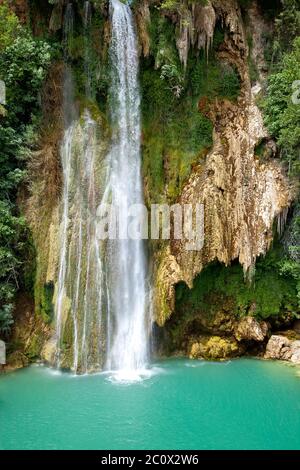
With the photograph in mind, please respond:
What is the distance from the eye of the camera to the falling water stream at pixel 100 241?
14203 mm

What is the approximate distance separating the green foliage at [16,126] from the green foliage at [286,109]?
26.0 feet

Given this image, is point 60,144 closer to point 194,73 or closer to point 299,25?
point 194,73

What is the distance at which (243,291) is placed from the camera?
1535cm

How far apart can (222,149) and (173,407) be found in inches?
348

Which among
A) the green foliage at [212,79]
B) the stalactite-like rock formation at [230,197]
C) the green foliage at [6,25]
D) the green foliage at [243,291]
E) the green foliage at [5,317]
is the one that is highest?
the green foliage at [6,25]

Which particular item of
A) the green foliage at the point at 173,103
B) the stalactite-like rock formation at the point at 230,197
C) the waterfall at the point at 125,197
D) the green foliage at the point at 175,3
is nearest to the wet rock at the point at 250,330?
the stalactite-like rock formation at the point at 230,197

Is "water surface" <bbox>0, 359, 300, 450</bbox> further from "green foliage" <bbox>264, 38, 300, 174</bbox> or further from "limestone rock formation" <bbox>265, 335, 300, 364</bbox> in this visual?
"green foliage" <bbox>264, 38, 300, 174</bbox>

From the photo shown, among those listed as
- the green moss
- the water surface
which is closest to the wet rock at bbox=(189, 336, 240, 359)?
the water surface

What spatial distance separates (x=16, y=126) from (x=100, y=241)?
5.00 m

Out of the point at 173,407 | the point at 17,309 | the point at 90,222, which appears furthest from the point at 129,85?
the point at 173,407

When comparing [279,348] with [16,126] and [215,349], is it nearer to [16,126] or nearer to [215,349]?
[215,349]

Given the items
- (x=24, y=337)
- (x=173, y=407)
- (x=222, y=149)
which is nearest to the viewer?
(x=173, y=407)

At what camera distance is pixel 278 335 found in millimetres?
15008

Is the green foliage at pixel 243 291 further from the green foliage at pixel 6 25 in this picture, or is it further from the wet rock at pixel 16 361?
the green foliage at pixel 6 25
